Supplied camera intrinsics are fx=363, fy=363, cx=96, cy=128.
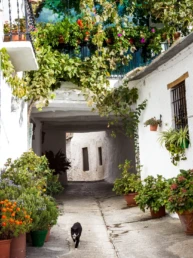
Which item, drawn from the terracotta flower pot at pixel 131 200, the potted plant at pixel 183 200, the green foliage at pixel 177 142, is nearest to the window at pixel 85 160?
the terracotta flower pot at pixel 131 200

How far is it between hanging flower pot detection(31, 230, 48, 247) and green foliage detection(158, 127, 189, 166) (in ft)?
10.6

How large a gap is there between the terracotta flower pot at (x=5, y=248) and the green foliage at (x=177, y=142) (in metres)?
4.13

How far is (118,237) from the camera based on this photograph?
7020mm

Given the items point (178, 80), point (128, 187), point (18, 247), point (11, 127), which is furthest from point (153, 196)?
point (18, 247)

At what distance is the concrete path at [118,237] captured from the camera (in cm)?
580

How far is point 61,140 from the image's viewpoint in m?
20.4

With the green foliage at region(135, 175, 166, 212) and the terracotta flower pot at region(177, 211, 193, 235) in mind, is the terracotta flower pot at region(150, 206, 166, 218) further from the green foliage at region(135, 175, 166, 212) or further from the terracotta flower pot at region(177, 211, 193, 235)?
the terracotta flower pot at region(177, 211, 193, 235)

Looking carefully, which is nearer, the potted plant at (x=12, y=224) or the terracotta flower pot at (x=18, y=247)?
the potted plant at (x=12, y=224)

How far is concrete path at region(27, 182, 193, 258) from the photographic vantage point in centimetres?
580

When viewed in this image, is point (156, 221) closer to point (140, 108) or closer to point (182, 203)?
point (182, 203)

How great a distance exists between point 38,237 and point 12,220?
1387 mm

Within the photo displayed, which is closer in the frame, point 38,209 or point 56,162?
point 38,209

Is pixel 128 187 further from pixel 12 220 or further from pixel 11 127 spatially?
pixel 12 220

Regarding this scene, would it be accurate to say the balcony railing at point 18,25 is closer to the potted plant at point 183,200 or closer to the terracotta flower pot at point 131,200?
the potted plant at point 183,200
